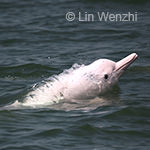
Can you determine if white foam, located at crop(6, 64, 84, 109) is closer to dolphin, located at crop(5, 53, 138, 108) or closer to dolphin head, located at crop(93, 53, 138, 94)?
dolphin, located at crop(5, 53, 138, 108)

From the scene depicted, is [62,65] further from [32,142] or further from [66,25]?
[32,142]

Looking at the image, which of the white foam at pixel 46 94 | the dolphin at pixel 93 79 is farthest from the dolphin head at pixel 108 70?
the white foam at pixel 46 94

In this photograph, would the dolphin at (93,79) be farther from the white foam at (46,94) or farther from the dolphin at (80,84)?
the white foam at (46,94)

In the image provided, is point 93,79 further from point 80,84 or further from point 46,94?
point 46,94

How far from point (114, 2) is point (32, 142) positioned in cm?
1342

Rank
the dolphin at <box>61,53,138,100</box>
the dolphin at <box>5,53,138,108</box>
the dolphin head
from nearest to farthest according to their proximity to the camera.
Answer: the dolphin at <box>5,53,138,108</box> < the dolphin at <box>61,53,138,100</box> < the dolphin head

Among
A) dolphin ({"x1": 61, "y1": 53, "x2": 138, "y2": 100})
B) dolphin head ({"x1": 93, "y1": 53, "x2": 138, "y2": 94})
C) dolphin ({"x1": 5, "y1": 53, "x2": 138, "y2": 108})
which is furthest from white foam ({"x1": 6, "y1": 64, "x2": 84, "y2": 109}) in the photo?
dolphin head ({"x1": 93, "y1": 53, "x2": 138, "y2": 94})

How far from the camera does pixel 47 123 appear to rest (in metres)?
13.0

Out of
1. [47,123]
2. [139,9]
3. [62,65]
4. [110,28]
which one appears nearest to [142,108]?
[47,123]

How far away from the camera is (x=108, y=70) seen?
15.2 metres

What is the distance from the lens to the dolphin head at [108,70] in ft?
49.9

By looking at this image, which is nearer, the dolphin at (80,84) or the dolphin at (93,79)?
the dolphin at (80,84)

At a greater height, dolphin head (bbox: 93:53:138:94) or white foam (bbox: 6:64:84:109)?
dolphin head (bbox: 93:53:138:94)

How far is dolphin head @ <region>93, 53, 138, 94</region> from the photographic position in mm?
15219
